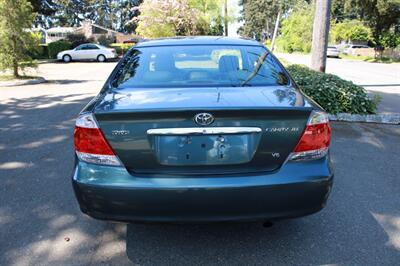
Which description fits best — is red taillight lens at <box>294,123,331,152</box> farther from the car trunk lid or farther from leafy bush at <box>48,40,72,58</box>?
leafy bush at <box>48,40,72,58</box>

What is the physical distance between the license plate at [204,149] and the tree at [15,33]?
13.8 meters

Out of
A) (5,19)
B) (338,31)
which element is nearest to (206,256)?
(5,19)

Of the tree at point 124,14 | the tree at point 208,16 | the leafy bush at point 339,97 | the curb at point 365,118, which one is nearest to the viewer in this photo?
the curb at point 365,118

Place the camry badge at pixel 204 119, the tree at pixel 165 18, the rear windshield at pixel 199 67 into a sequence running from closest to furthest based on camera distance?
the camry badge at pixel 204 119 < the rear windshield at pixel 199 67 < the tree at pixel 165 18

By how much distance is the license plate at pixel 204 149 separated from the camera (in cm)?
265

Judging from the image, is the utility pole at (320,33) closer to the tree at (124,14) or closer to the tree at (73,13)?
the tree at (73,13)

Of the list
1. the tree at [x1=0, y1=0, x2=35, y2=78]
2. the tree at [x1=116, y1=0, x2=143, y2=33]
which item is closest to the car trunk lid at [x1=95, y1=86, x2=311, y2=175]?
the tree at [x1=0, y1=0, x2=35, y2=78]

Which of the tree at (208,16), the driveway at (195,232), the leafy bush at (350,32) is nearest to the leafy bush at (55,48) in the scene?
the tree at (208,16)

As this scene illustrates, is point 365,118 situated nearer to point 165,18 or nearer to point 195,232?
point 195,232

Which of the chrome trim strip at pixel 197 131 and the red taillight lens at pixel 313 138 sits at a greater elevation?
the chrome trim strip at pixel 197 131

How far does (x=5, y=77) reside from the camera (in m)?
15.2

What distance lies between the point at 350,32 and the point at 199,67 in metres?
53.6

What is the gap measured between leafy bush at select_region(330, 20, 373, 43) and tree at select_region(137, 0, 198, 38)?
2936 centimetres

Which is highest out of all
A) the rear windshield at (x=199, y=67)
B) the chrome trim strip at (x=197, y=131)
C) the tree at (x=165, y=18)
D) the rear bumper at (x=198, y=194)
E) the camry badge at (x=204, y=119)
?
the tree at (x=165, y=18)
